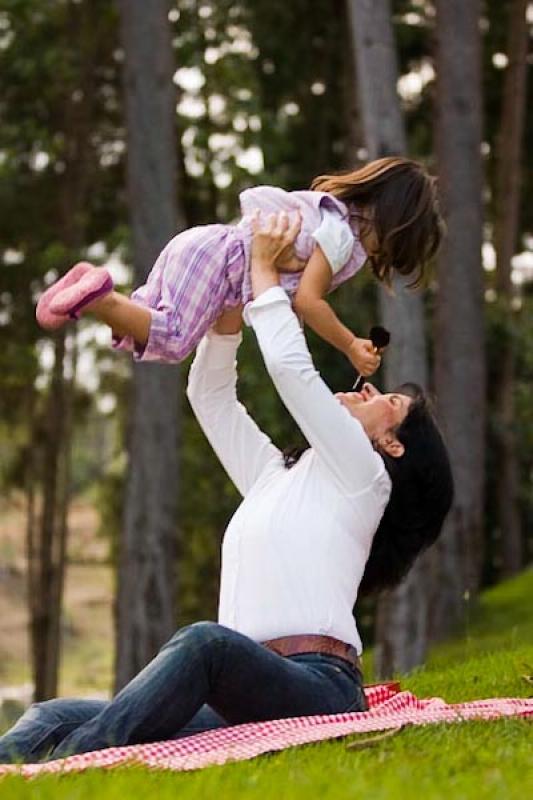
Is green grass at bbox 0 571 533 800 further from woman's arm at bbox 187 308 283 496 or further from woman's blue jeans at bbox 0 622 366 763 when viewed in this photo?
woman's arm at bbox 187 308 283 496

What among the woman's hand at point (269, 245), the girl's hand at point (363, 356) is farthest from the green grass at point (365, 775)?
the woman's hand at point (269, 245)

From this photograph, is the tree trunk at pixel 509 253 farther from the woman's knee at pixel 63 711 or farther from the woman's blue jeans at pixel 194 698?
the woman's knee at pixel 63 711

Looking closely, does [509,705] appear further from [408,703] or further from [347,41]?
[347,41]

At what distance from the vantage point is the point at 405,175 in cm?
600

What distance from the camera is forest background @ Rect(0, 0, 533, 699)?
14.4 meters

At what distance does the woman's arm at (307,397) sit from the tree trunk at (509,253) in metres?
15.9

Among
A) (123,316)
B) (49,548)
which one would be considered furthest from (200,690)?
(49,548)

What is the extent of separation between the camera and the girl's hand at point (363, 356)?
18.9ft

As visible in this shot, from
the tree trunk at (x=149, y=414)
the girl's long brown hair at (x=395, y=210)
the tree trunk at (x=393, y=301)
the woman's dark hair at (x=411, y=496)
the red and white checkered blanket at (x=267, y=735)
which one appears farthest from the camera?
the tree trunk at (x=149, y=414)

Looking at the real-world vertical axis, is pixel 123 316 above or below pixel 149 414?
A: above

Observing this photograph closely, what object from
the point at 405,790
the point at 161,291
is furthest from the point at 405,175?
the point at 405,790

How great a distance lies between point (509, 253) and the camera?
72.1 feet

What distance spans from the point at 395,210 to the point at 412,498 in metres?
0.99

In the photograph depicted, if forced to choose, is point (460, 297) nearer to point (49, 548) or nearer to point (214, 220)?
point (214, 220)
